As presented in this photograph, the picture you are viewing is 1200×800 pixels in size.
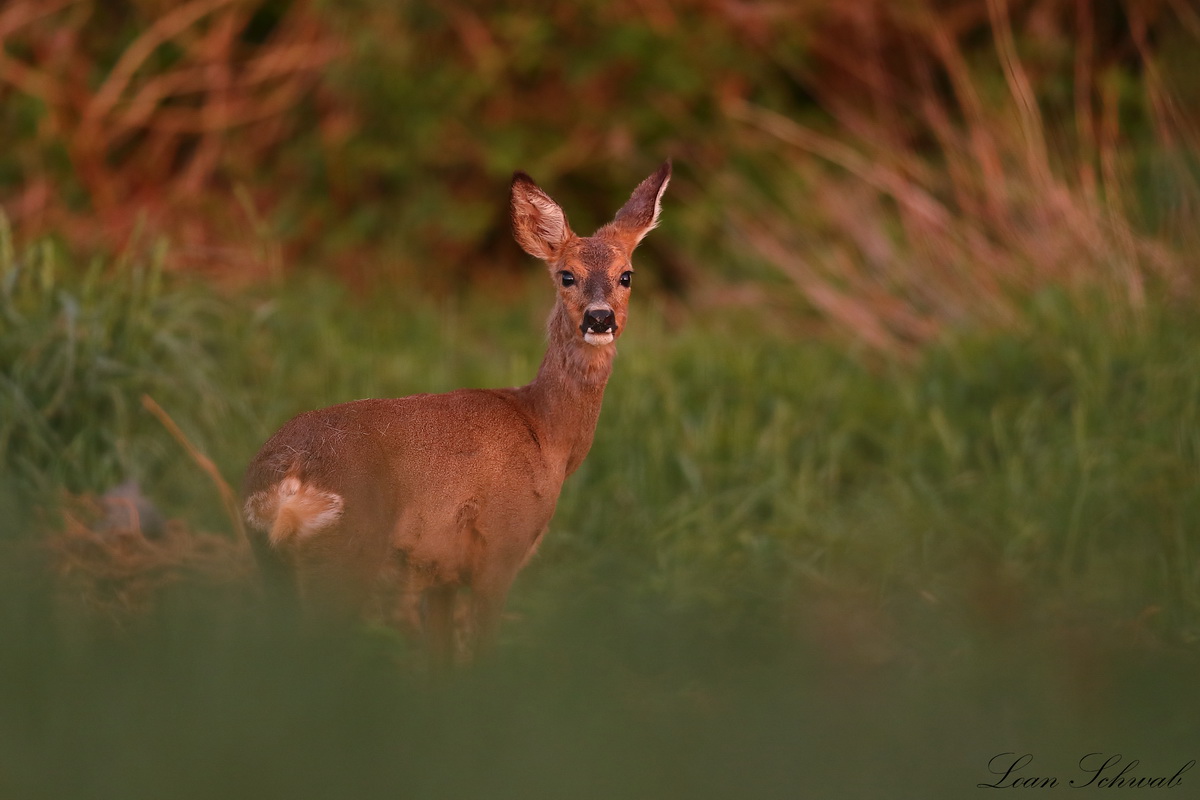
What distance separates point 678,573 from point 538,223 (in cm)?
133

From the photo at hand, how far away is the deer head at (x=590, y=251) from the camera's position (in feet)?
13.2

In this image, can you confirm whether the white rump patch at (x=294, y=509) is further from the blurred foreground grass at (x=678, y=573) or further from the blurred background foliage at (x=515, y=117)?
the blurred background foliage at (x=515, y=117)

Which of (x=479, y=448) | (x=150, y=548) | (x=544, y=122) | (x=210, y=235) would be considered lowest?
(x=150, y=548)

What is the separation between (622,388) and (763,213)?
2906 mm

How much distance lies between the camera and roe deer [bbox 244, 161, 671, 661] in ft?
11.4

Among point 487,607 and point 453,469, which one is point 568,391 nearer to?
point 453,469

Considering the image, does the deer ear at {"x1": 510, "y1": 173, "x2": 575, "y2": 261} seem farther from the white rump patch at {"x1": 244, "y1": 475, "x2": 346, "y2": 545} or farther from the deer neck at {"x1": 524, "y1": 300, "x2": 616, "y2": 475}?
the white rump patch at {"x1": 244, "y1": 475, "x2": 346, "y2": 545}

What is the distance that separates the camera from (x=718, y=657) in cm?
391

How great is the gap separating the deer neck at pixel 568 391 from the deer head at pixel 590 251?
43 millimetres

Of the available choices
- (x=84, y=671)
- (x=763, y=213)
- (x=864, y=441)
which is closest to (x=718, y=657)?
(x=84, y=671)

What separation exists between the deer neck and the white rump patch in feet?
2.52

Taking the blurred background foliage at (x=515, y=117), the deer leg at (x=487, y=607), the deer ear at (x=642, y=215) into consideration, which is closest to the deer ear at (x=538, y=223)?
the deer ear at (x=642, y=215)

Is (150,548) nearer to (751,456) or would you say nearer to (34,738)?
(34,738)

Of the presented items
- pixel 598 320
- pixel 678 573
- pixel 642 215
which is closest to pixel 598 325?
pixel 598 320
